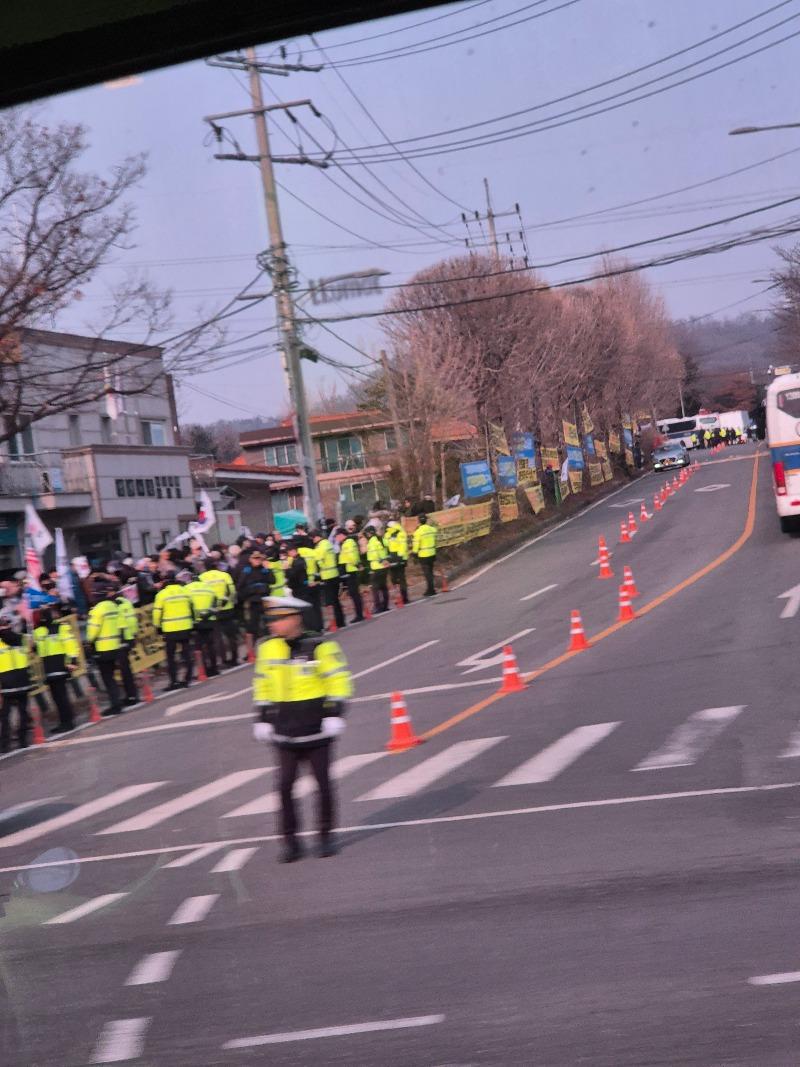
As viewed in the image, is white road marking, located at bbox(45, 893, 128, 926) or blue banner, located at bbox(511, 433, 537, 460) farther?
blue banner, located at bbox(511, 433, 537, 460)

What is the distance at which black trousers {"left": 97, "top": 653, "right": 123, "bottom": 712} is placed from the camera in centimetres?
2027

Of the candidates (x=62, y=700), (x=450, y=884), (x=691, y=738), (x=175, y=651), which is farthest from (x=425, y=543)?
(x=450, y=884)

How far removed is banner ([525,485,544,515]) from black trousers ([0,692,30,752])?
3281 centimetres

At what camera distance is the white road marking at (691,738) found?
36.3 ft

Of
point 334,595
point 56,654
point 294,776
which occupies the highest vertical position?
point 56,654

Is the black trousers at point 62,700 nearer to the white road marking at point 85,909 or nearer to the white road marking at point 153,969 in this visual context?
the white road marking at point 85,909

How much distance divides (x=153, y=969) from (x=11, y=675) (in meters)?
11.7

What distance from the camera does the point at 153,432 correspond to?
55.6 metres

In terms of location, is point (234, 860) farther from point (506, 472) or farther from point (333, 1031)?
point (506, 472)

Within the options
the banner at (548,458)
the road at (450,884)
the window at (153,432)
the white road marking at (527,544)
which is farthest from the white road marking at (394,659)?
the window at (153,432)

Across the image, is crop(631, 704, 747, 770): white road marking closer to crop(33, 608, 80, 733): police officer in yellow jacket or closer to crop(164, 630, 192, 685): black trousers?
crop(33, 608, 80, 733): police officer in yellow jacket

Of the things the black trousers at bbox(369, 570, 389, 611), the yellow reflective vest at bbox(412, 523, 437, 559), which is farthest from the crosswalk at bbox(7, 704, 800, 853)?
the yellow reflective vest at bbox(412, 523, 437, 559)

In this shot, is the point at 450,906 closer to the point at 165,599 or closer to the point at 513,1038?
the point at 513,1038

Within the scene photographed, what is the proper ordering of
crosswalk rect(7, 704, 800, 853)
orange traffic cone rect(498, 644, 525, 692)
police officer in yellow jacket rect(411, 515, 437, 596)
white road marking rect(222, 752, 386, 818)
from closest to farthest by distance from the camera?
crosswalk rect(7, 704, 800, 853), white road marking rect(222, 752, 386, 818), orange traffic cone rect(498, 644, 525, 692), police officer in yellow jacket rect(411, 515, 437, 596)
